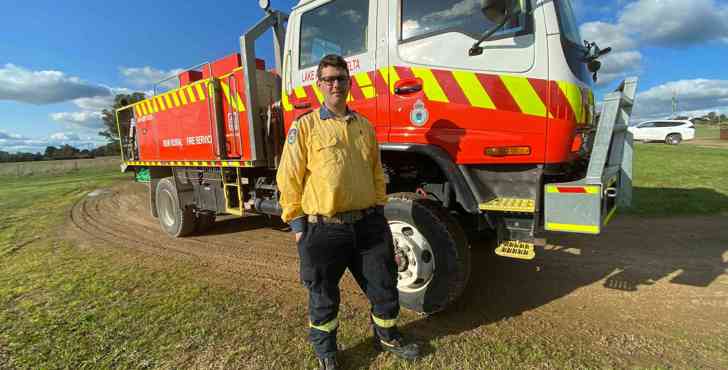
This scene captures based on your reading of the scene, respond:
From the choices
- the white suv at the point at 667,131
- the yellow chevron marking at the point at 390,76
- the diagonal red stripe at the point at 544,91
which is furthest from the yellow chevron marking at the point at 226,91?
the white suv at the point at 667,131

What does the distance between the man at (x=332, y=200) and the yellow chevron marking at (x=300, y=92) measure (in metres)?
1.41

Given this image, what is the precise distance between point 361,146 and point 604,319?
2444mm

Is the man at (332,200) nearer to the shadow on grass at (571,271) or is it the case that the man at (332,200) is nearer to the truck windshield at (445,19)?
the shadow on grass at (571,271)

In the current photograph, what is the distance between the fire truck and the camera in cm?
243

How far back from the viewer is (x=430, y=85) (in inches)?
107

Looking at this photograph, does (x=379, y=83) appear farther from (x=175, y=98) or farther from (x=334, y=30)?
(x=175, y=98)

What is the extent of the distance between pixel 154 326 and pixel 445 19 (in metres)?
3.35

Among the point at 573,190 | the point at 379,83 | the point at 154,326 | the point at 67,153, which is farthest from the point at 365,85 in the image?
the point at 67,153

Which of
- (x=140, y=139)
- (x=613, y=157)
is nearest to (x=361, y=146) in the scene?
(x=613, y=157)

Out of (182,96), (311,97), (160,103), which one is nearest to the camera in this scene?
(311,97)

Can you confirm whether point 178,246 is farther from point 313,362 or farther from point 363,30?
point 363,30

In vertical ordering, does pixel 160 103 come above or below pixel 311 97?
above

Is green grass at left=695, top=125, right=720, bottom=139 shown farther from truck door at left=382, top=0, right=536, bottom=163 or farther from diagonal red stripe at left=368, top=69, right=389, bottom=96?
diagonal red stripe at left=368, top=69, right=389, bottom=96

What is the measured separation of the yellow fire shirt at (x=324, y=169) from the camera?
2.04 meters
